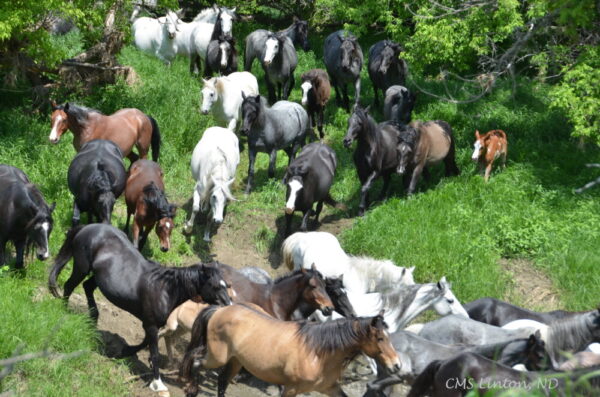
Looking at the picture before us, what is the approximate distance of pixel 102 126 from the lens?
1435 cm

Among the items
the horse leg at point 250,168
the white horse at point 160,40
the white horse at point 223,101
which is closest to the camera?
the horse leg at point 250,168

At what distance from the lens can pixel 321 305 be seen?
399 inches

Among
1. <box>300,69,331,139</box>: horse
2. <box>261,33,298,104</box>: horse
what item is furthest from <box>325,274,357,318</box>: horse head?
<box>261,33,298,104</box>: horse

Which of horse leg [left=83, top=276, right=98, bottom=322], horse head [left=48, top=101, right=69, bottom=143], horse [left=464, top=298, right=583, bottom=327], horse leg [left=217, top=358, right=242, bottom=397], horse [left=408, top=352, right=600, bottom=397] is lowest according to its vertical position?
horse leg [left=83, top=276, right=98, bottom=322]

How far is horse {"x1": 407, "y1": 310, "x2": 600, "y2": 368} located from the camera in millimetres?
9625

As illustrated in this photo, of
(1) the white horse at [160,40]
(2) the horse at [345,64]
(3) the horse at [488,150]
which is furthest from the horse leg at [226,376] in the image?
(1) the white horse at [160,40]

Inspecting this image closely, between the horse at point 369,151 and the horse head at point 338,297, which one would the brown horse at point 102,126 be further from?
the horse head at point 338,297

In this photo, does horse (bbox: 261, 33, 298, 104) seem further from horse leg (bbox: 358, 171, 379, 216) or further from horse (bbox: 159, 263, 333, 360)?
horse (bbox: 159, 263, 333, 360)

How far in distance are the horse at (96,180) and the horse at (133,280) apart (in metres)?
1.44

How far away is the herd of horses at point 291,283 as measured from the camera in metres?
8.66

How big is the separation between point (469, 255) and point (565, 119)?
18.8ft

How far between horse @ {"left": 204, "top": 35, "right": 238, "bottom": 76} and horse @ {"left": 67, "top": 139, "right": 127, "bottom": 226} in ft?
22.9

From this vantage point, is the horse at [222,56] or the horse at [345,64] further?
the horse at [222,56]

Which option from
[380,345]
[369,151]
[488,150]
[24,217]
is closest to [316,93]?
[369,151]
